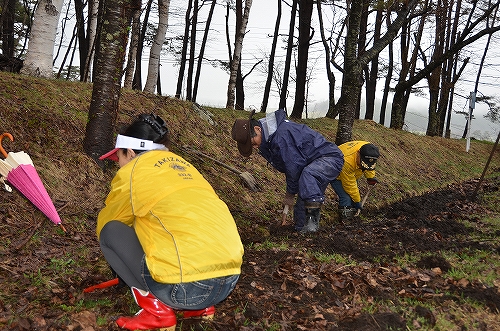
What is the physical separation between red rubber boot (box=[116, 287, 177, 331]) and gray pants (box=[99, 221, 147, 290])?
0.09m

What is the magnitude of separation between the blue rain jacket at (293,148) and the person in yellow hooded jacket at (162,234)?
282 cm

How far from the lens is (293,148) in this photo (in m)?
5.93

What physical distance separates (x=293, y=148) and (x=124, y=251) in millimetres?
3364

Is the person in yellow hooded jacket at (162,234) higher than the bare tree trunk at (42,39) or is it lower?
lower

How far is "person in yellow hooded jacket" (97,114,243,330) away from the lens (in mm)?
2756

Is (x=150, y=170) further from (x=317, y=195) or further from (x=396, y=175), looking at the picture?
(x=396, y=175)

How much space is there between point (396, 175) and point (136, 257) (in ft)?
36.5

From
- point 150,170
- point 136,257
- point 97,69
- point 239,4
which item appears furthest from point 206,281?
point 239,4

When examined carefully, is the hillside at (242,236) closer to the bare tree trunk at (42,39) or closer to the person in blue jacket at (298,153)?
the person in blue jacket at (298,153)

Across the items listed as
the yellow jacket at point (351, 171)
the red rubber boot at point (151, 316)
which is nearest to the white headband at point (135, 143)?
the red rubber boot at point (151, 316)

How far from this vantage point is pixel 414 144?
18.1 m

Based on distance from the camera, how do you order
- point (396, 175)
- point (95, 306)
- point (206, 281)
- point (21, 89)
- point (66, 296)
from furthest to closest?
point (396, 175), point (21, 89), point (66, 296), point (95, 306), point (206, 281)

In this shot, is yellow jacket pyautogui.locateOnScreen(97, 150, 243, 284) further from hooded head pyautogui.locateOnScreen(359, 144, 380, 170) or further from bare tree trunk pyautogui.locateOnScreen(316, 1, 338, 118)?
bare tree trunk pyautogui.locateOnScreen(316, 1, 338, 118)

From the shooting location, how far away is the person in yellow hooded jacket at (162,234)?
2.76 m
